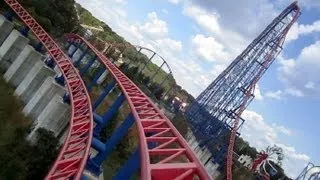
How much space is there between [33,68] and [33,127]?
754cm

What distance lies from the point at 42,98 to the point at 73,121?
27.1 feet

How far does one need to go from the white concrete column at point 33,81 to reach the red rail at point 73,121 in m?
0.93

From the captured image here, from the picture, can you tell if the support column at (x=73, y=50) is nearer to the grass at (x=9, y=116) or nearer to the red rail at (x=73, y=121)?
the red rail at (x=73, y=121)

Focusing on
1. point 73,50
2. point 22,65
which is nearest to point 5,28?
point 22,65

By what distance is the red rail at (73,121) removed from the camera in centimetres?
1221

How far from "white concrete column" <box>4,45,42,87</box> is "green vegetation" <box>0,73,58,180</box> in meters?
6.90

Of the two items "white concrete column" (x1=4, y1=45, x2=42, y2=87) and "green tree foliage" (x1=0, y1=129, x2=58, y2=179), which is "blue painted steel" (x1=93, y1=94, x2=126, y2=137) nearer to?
"green tree foliage" (x1=0, y1=129, x2=58, y2=179)

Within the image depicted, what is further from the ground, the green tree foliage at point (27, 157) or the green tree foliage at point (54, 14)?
the green tree foliage at point (54, 14)

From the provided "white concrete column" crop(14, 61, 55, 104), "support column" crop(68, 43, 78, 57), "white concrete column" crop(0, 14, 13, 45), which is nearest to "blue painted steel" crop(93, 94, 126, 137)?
"white concrete column" crop(14, 61, 55, 104)

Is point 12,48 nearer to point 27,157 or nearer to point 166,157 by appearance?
point 27,157

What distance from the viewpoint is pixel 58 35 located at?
54.9m

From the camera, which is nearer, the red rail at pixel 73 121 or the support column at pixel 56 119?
the red rail at pixel 73 121

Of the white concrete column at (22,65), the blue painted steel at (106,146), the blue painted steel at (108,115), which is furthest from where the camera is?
the white concrete column at (22,65)

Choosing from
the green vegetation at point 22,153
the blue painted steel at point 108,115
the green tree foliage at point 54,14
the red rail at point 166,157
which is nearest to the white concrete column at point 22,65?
the green vegetation at point 22,153
